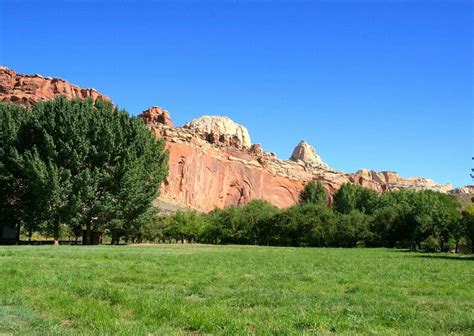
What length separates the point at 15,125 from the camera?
55.1 meters

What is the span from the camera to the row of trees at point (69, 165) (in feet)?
171

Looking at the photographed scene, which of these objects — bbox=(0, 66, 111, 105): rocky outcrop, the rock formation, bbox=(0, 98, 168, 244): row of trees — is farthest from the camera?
bbox=(0, 66, 111, 105): rocky outcrop

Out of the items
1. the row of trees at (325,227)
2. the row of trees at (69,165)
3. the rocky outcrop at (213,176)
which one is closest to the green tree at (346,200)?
the row of trees at (325,227)

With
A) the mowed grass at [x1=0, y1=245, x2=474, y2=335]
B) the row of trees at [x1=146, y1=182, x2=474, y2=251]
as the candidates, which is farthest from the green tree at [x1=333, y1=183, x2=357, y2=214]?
the mowed grass at [x1=0, y1=245, x2=474, y2=335]

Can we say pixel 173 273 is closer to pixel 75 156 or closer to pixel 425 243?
pixel 75 156

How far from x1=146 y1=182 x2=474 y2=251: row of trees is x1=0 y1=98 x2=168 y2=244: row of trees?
39.9m

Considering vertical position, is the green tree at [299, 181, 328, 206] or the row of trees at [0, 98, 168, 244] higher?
the green tree at [299, 181, 328, 206]

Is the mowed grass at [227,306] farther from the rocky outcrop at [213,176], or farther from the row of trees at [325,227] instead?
the rocky outcrop at [213,176]

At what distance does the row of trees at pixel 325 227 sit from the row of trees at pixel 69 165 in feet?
131

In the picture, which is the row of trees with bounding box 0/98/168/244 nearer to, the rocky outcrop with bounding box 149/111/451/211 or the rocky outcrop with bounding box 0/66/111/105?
the rocky outcrop with bounding box 149/111/451/211

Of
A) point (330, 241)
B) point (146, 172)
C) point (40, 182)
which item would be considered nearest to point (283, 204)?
point (330, 241)

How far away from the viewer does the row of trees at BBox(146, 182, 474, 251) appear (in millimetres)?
82188

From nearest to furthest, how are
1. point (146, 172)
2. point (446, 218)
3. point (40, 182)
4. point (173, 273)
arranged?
point (173, 273)
point (40, 182)
point (146, 172)
point (446, 218)

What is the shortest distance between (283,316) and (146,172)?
167ft
